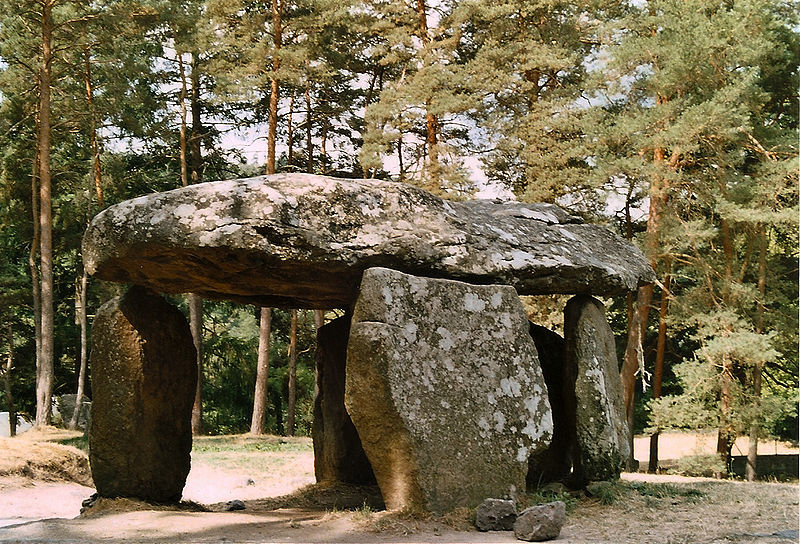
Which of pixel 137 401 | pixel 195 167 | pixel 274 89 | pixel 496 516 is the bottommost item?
pixel 496 516

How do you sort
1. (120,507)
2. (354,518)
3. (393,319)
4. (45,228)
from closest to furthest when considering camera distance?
(354,518)
(393,319)
(120,507)
(45,228)

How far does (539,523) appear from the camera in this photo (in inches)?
219

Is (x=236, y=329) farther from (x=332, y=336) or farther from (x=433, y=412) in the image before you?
(x=433, y=412)

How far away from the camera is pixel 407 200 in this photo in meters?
6.95

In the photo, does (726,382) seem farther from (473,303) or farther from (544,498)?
(473,303)

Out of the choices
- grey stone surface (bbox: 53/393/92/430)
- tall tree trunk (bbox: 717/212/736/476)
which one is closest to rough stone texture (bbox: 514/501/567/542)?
tall tree trunk (bbox: 717/212/736/476)

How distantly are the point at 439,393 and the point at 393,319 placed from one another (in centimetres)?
74

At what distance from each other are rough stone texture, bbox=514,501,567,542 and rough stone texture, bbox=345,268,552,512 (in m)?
0.73

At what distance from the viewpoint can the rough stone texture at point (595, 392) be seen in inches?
300

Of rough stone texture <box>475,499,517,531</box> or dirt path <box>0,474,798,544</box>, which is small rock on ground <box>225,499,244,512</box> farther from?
rough stone texture <box>475,499,517,531</box>

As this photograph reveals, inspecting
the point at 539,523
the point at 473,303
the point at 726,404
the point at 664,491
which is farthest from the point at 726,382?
the point at 539,523

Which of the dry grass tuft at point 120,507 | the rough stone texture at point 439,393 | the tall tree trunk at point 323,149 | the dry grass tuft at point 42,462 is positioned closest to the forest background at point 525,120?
the tall tree trunk at point 323,149

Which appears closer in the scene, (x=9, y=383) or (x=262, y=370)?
(x=262, y=370)

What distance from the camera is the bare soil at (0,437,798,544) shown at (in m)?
5.70
